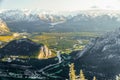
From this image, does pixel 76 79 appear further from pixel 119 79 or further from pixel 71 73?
pixel 119 79

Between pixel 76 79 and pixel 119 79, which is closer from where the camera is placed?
pixel 76 79

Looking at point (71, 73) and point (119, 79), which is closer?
point (71, 73)

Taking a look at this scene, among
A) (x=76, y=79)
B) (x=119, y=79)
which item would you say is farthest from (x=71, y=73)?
(x=119, y=79)
